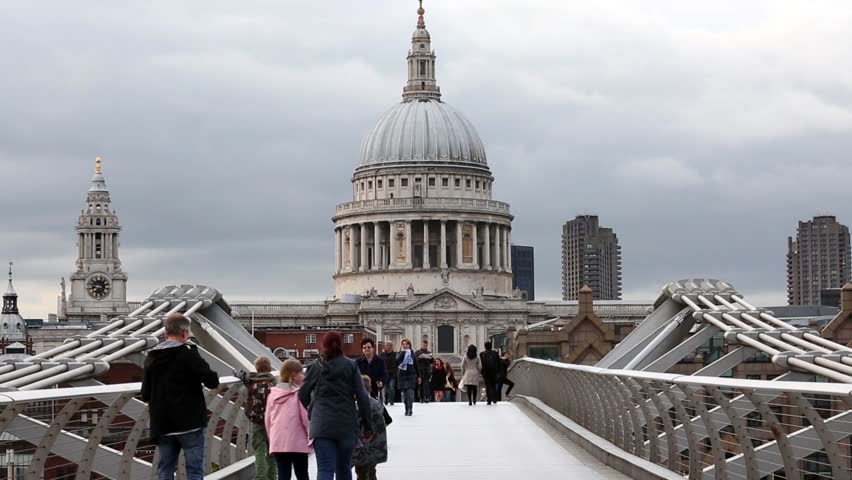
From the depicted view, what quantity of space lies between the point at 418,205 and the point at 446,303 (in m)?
12.3

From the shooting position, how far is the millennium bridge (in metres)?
15.2

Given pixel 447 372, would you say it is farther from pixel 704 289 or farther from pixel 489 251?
pixel 489 251

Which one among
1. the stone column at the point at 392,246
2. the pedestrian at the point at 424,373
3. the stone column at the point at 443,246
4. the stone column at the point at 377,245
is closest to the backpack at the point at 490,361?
the pedestrian at the point at 424,373

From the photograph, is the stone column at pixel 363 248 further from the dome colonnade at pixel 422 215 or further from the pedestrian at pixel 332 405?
the pedestrian at pixel 332 405

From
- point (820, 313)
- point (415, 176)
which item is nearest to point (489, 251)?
point (415, 176)

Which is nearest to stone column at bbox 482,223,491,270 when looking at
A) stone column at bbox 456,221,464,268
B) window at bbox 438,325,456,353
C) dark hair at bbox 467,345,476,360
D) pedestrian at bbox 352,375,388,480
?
stone column at bbox 456,221,464,268

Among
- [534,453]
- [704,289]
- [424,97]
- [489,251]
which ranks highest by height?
[424,97]

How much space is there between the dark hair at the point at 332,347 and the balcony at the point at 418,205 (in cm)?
15390

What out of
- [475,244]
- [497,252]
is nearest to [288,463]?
[475,244]

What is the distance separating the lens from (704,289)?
109 ft

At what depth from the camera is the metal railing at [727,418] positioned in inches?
569

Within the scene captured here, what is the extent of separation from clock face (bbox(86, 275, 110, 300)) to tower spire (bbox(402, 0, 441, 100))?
33836 millimetres

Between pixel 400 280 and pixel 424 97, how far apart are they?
67.7 feet

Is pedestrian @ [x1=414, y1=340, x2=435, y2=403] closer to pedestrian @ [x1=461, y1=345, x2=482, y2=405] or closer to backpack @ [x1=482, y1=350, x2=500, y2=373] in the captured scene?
pedestrian @ [x1=461, y1=345, x2=482, y2=405]
